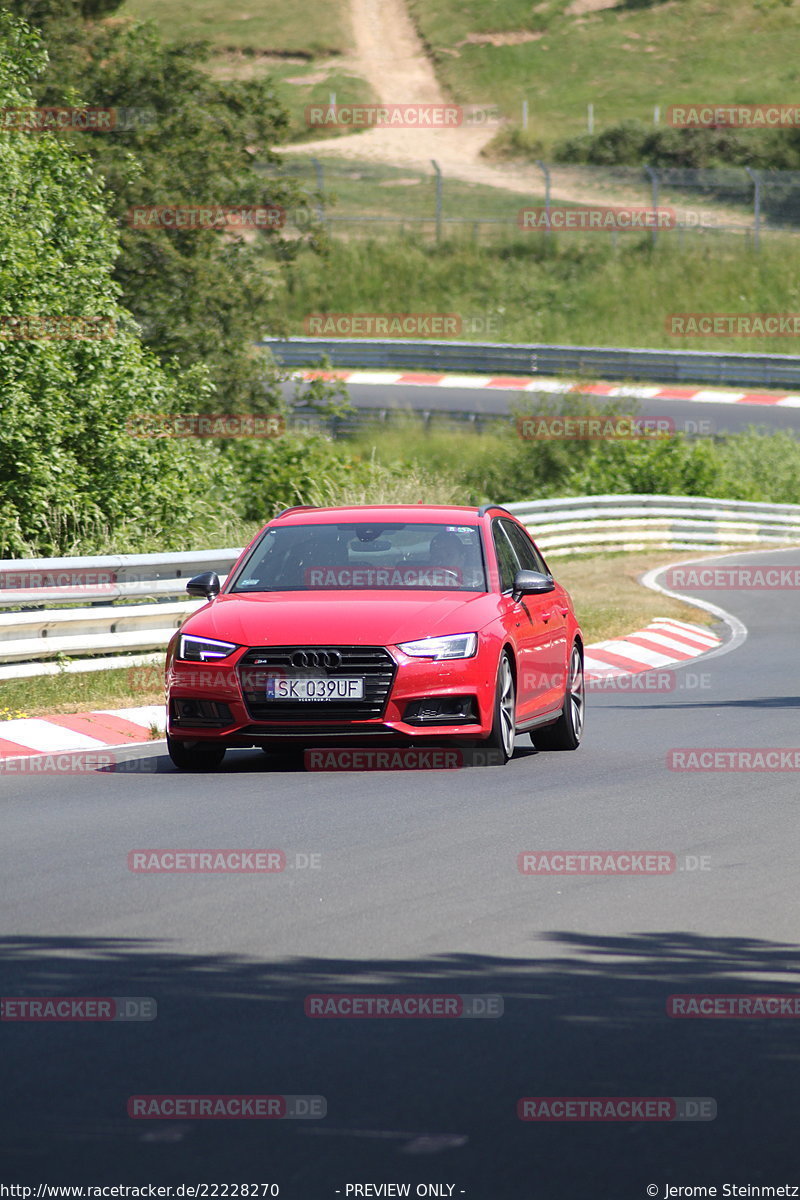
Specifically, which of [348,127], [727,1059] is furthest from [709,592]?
[348,127]

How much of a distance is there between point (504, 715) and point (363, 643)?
115cm

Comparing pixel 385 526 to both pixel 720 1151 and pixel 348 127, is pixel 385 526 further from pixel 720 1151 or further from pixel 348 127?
pixel 348 127

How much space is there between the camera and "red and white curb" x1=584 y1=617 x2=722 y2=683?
19.1 meters

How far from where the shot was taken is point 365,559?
11.3 m

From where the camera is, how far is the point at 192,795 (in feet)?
32.4

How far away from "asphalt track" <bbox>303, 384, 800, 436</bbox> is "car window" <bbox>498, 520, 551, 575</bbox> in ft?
98.2

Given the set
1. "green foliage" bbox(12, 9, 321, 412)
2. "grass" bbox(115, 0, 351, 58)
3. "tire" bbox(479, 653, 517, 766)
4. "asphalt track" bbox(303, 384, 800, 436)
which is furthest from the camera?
"grass" bbox(115, 0, 351, 58)

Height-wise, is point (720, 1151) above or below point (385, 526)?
above

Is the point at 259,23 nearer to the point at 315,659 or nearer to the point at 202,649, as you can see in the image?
the point at 202,649

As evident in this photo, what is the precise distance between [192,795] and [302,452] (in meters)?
21.3
